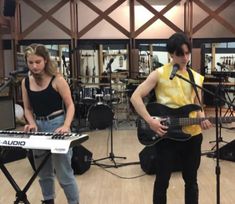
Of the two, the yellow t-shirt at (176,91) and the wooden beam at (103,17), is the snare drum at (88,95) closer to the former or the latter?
the wooden beam at (103,17)

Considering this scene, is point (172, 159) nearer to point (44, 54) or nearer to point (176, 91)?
point (176, 91)

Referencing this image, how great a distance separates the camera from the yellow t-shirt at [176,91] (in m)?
2.43

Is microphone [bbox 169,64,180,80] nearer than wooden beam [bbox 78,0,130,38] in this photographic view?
Yes

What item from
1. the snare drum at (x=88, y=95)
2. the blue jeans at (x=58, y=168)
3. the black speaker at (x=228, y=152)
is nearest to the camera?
the blue jeans at (x=58, y=168)

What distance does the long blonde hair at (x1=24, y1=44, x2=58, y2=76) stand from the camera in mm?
2566

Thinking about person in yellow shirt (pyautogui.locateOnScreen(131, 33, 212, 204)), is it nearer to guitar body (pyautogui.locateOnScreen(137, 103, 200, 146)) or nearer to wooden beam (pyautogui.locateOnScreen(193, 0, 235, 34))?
guitar body (pyautogui.locateOnScreen(137, 103, 200, 146))

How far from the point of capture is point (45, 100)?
2664mm

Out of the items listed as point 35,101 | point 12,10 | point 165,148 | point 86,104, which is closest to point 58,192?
point 35,101

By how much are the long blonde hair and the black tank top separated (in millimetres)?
57

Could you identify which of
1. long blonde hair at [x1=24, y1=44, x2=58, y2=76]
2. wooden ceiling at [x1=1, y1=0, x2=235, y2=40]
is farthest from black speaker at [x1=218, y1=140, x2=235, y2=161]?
wooden ceiling at [x1=1, y1=0, x2=235, y2=40]

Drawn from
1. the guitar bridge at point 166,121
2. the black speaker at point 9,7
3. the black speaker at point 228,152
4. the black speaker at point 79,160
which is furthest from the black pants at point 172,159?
the black speaker at point 9,7

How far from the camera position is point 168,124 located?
253cm

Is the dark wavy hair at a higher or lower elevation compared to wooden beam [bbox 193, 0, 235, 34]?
lower

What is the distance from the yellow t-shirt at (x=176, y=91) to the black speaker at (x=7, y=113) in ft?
16.5
